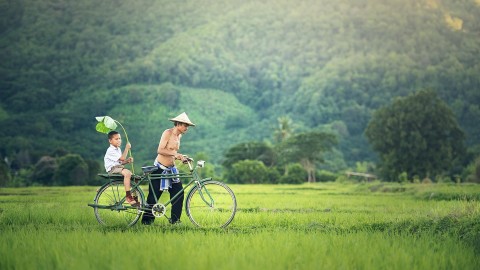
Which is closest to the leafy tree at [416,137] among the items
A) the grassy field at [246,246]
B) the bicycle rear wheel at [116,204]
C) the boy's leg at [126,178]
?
the grassy field at [246,246]

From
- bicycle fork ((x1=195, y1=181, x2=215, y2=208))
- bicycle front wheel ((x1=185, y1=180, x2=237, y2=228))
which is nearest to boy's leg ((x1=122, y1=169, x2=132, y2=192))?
bicycle front wheel ((x1=185, y1=180, x2=237, y2=228))

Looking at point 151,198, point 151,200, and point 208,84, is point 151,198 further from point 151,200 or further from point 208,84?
point 208,84

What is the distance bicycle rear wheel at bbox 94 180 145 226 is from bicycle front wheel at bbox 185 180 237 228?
0.93 meters

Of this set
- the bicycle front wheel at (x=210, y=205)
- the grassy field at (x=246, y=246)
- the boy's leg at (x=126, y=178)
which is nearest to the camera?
the grassy field at (x=246, y=246)

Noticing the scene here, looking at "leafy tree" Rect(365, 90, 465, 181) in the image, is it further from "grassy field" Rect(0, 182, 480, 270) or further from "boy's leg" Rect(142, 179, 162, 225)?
"boy's leg" Rect(142, 179, 162, 225)

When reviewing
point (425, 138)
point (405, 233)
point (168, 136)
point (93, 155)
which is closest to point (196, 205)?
point (168, 136)

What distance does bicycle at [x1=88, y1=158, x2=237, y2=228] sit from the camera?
10039mm

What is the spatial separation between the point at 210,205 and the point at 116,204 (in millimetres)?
1705

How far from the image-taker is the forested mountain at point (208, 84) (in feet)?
379

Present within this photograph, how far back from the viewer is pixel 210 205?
397 inches

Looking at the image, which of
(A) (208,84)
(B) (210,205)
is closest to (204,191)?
(B) (210,205)

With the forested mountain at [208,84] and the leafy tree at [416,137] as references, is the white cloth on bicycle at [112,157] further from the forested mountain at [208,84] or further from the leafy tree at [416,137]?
the forested mountain at [208,84]

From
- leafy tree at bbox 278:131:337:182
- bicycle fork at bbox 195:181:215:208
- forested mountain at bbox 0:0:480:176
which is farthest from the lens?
forested mountain at bbox 0:0:480:176

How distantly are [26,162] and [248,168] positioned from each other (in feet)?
125
